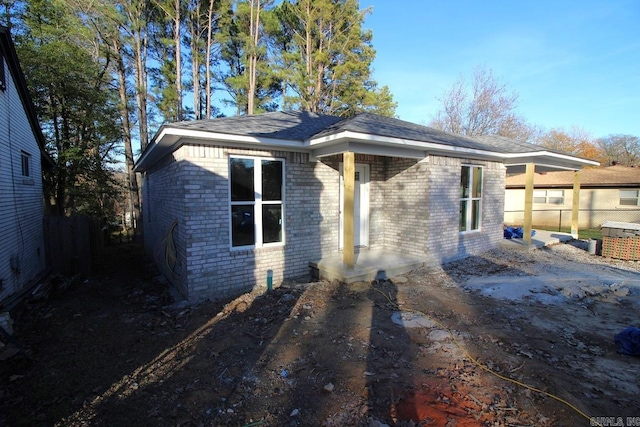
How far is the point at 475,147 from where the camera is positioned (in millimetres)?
7992

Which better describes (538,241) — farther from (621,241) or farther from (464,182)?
(464,182)

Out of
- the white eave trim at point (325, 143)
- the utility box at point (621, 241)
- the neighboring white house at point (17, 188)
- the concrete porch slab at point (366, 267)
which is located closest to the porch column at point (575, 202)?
the utility box at point (621, 241)

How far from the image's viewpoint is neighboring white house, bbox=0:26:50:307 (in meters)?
6.43

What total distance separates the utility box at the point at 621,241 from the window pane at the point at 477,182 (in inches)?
152

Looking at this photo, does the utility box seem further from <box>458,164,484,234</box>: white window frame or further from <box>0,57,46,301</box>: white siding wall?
<box>0,57,46,301</box>: white siding wall

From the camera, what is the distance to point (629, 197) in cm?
1783

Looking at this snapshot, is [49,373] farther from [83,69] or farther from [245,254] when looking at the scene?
[83,69]

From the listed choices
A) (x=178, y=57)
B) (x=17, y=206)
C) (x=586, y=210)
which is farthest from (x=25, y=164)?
(x=586, y=210)

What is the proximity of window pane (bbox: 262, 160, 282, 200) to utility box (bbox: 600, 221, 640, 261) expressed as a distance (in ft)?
30.8

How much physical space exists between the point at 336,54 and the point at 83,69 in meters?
12.8

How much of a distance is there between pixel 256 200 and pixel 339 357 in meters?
3.65

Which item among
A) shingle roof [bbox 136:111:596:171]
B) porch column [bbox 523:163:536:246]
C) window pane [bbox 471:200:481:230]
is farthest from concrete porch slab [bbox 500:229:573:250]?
shingle roof [bbox 136:111:596:171]

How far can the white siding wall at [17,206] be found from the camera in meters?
6.39

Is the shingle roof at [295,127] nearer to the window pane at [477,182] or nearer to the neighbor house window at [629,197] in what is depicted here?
the window pane at [477,182]
